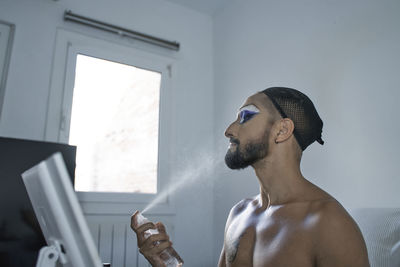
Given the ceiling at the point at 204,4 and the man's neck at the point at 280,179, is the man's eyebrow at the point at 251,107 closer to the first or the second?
the man's neck at the point at 280,179

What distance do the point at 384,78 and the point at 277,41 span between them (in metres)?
0.90

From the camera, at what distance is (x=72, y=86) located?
7.75 ft

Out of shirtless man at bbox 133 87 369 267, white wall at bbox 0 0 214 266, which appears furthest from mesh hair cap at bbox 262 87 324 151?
white wall at bbox 0 0 214 266

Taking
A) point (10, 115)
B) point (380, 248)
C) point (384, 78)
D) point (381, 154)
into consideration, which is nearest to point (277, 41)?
point (384, 78)

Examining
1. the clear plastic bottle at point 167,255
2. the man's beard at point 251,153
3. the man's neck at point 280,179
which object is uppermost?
the man's beard at point 251,153

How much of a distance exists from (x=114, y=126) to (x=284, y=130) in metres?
1.62

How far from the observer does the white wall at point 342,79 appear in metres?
1.46

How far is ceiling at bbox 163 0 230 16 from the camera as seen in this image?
298 centimetres

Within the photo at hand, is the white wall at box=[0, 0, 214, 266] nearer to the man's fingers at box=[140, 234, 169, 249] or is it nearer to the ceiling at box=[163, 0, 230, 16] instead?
the ceiling at box=[163, 0, 230, 16]

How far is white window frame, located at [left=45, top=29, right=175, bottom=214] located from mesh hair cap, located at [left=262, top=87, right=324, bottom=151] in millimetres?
1503

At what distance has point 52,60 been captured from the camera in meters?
2.32

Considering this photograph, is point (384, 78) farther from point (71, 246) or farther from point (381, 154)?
point (71, 246)

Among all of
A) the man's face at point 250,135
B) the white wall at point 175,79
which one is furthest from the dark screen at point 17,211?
the man's face at point 250,135

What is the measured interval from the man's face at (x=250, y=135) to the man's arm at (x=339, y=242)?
359 mm
